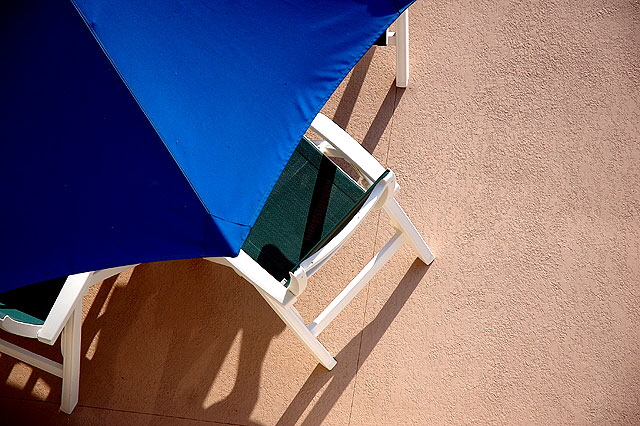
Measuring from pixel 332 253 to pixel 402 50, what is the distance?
105 centimetres

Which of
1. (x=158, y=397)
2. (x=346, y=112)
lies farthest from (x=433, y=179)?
(x=158, y=397)

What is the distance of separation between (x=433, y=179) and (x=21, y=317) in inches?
61.7

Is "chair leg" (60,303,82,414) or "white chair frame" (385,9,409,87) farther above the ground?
"white chair frame" (385,9,409,87)

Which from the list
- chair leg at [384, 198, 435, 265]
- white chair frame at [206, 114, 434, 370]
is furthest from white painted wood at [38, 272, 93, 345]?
chair leg at [384, 198, 435, 265]

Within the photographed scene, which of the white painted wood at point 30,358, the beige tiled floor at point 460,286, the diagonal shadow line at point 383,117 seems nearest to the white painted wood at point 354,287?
the beige tiled floor at point 460,286

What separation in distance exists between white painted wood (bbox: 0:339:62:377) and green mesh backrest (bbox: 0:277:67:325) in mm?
281

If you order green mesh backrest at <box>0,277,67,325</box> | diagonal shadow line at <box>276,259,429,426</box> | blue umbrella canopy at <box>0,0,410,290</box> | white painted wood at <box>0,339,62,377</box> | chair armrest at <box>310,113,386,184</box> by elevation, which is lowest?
diagonal shadow line at <box>276,259,429,426</box>

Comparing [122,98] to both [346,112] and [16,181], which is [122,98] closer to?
[16,181]

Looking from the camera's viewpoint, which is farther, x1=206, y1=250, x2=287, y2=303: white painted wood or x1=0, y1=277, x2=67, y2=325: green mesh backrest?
x1=0, y1=277, x2=67, y2=325: green mesh backrest

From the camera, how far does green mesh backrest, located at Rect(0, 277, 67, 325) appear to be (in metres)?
2.25

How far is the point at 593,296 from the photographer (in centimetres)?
246

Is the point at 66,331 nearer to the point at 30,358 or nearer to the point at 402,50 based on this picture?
the point at 30,358

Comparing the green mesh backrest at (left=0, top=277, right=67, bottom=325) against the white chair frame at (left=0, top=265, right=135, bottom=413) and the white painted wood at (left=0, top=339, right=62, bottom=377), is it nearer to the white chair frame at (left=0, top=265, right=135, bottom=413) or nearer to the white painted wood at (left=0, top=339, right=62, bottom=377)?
the white chair frame at (left=0, top=265, right=135, bottom=413)

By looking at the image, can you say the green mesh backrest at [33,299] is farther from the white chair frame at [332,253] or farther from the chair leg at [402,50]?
the chair leg at [402,50]
